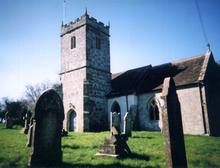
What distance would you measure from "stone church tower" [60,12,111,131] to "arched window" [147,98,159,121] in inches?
227

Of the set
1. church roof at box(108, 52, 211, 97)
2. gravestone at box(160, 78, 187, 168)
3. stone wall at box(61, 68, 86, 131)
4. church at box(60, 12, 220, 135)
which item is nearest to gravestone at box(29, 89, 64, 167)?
gravestone at box(160, 78, 187, 168)

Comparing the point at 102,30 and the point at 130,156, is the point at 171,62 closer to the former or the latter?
the point at 102,30

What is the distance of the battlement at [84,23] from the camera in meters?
25.3

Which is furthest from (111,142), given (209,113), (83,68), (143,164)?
(83,68)

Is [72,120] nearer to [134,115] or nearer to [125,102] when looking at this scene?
[125,102]

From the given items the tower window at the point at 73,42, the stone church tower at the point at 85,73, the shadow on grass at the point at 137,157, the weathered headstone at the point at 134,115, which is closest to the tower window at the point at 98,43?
the stone church tower at the point at 85,73

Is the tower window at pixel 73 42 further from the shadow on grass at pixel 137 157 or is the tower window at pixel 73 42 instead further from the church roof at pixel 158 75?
the shadow on grass at pixel 137 157

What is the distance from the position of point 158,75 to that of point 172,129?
59.9ft

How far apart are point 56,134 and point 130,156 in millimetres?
3183

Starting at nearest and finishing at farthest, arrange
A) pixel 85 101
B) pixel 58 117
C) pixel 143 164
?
pixel 143 164
pixel 58 117
pixel 85 101

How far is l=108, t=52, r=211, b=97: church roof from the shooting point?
64.5 feet

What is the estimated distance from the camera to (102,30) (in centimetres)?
2720

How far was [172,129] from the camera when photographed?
19.3 ft

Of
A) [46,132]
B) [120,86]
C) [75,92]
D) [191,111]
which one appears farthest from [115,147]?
[120,86]
